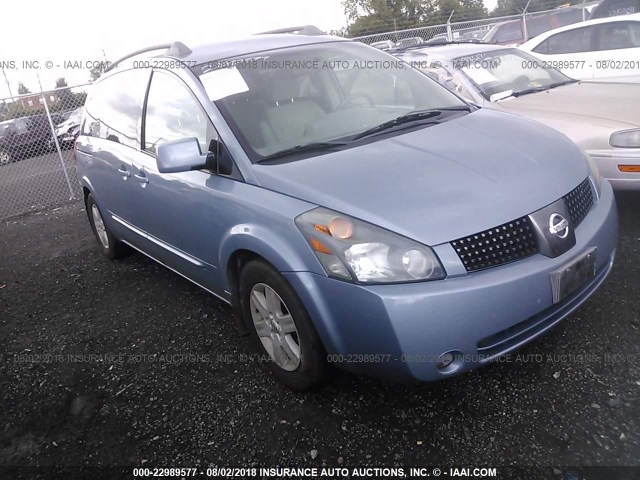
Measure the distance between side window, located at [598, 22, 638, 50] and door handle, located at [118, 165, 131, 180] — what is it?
652cm

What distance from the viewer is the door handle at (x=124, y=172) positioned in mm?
3628

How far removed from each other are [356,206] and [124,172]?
2.14 meters

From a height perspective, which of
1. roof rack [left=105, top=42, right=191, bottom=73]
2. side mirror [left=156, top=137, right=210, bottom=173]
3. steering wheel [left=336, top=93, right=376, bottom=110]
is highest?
roof rack [left=105, top=42, right=191, bottom=73]

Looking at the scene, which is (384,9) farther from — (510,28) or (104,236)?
(104,236)

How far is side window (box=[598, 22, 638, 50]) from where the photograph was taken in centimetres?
704

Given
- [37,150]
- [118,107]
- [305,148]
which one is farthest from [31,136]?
[305,148]

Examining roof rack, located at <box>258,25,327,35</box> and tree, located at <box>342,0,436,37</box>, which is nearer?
roof rack, located at <box>258,25,327,35</box>

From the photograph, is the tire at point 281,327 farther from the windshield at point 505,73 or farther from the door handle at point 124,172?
the windshield at point 505,73

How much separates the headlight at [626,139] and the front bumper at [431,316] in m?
2.03

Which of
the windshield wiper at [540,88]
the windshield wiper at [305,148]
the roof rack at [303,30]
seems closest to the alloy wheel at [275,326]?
the windshield wiper at [305,148]

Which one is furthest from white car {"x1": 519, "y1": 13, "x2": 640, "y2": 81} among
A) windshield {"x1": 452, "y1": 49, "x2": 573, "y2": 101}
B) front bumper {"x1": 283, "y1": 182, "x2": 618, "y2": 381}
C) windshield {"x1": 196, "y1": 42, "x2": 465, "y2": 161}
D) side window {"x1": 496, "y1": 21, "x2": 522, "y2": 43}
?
side window {"x1": 496, "y1": 21, "x2": 522, "y2": 43}

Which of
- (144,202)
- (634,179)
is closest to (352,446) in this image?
(144,202)

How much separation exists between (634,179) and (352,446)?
3005 millimetres

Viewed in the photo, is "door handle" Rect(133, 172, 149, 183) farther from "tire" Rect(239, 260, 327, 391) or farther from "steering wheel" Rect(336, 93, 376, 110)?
"steering wheel" Rect(336, 93, 376, 110)
